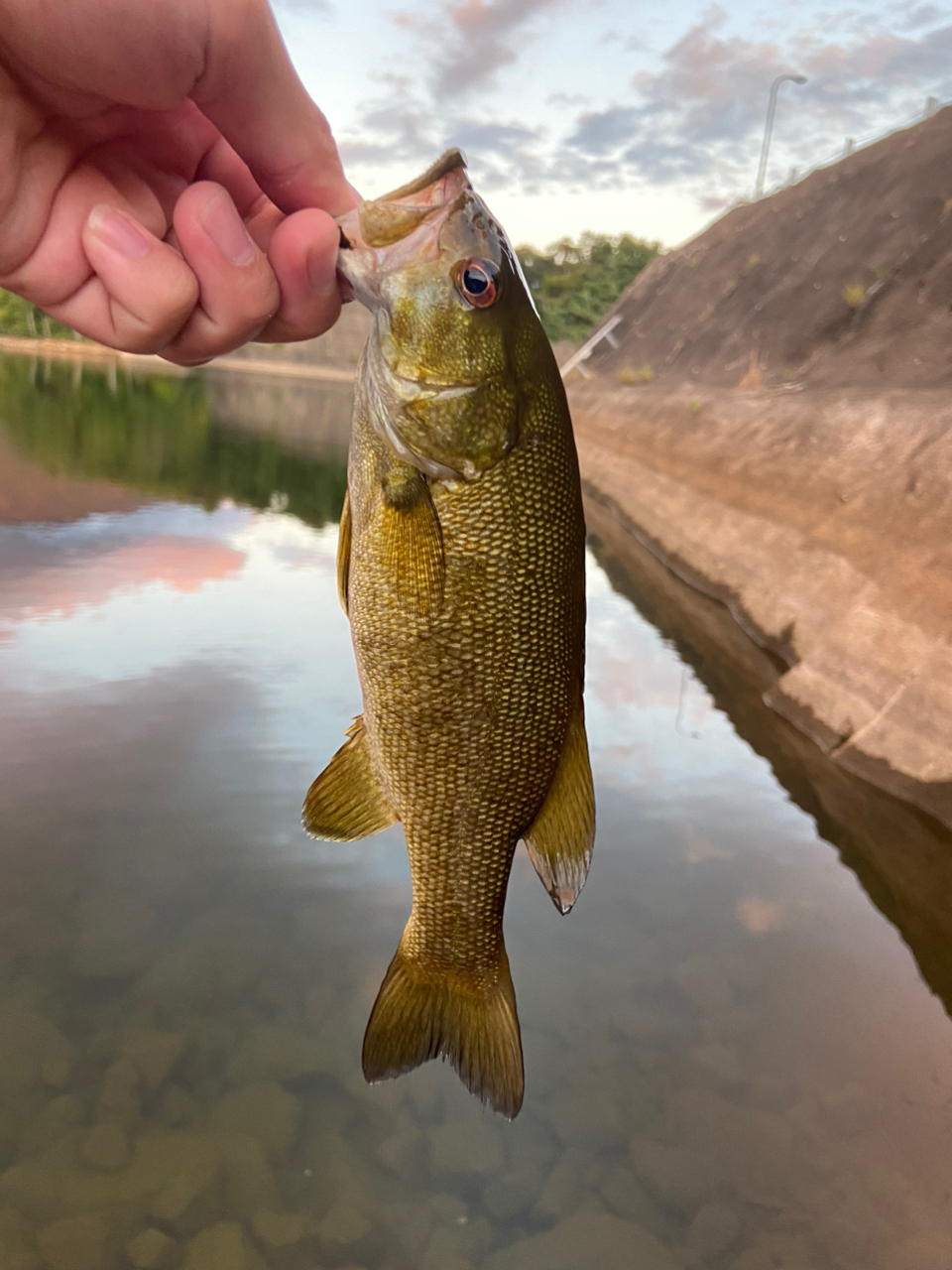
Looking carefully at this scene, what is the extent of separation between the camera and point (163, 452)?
2331cm

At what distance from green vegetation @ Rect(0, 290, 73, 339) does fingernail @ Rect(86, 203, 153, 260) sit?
84.0 meters

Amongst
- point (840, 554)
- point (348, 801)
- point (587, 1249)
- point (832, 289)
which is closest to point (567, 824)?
point (348, 801)

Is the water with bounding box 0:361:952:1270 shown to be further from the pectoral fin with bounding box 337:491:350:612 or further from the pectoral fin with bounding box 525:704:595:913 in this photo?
the pectoral fin with bounding box 337:491:350:612

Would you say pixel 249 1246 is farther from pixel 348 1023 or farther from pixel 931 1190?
pixel 931 1190

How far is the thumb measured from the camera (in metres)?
1.95

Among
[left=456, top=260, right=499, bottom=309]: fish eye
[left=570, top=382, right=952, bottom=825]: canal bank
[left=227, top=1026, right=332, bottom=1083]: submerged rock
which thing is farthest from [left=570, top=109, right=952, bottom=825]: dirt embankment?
[left=456, top=260, right=499, bottom=309]: fish eye

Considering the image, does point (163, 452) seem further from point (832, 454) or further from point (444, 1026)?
point (444, 1026)

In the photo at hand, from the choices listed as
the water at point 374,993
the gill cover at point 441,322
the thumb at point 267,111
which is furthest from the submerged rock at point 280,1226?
the thumb at point 267,111

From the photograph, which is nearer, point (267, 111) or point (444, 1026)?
point (267, 111)

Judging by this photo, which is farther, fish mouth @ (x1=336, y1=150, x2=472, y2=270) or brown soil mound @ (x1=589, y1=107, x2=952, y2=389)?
brown soil mound @ (x1=589, y1=107, x2=952, y2=389)

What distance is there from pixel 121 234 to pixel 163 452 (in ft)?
75.6

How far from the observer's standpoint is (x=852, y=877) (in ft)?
20.5

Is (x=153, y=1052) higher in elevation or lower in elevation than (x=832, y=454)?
lower

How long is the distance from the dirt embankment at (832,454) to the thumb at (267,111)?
666 cm
